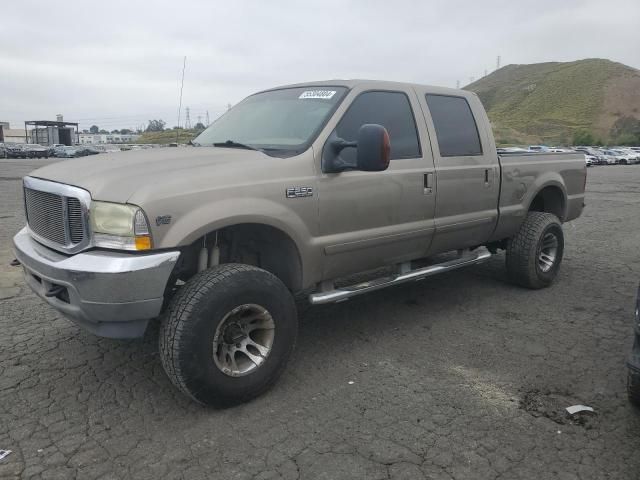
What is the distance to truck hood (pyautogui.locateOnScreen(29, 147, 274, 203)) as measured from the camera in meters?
2.99

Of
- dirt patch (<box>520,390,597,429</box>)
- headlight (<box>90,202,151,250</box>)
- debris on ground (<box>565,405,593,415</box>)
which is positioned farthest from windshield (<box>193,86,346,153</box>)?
debris on ground (<box>565,405,593,415</box>)

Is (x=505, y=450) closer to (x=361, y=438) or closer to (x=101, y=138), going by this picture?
(x=361, y=438)

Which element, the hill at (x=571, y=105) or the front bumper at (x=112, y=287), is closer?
the front bumper at (x=112, y=287)

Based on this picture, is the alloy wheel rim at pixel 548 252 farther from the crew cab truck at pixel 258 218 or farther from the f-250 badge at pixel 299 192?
the f-250 badge at pixel 299 192

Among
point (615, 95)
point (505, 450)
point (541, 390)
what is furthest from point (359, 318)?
point (615, 95)

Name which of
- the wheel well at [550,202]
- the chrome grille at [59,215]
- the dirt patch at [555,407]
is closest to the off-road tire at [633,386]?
the dirt patch at [555,407]

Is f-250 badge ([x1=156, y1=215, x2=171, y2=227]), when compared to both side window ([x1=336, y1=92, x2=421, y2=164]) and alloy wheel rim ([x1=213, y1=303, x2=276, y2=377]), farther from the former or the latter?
side window ([x1=336, y1=92, x2=421, y2=164])

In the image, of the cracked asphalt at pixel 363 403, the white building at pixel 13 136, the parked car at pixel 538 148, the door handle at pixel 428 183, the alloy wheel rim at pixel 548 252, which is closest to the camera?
the cracked asphalt at pixel 363 403

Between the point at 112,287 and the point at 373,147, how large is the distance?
176cm

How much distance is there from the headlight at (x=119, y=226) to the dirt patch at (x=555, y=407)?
2.42 metres

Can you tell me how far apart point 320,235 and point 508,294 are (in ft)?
8.98

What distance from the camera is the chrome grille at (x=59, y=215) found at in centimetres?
302

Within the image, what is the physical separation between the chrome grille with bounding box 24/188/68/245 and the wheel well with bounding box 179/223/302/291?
2.42 feet

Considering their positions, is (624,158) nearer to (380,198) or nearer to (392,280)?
(392,280)
